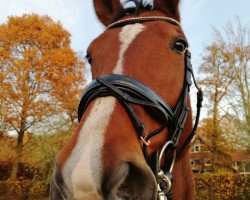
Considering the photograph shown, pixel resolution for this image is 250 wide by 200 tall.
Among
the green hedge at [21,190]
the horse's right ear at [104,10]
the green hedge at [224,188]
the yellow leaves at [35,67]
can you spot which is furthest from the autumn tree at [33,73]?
the horse's right ear at [104,10]

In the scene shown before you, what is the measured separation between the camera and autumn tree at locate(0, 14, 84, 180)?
21.3m

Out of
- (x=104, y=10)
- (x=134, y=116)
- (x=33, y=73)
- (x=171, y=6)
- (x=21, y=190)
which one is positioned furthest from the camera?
(x=33, y=73)

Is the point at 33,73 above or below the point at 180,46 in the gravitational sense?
above

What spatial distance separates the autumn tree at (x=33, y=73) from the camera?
70.0ft

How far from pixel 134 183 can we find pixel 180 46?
143 centimetres

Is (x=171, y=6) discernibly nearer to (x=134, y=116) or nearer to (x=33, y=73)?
(x=134, y=116)

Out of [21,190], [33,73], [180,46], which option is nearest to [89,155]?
[180,46]

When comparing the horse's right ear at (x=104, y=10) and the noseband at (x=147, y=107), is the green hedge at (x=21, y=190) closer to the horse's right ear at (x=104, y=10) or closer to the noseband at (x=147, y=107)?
the horse's right ear at (x=104, y=10)

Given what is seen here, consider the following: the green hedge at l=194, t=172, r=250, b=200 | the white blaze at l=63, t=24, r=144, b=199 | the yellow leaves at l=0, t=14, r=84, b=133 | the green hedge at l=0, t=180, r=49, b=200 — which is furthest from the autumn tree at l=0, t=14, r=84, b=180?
the white blaze at l=63, t=24, r=144, b=199

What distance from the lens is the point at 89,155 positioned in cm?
185

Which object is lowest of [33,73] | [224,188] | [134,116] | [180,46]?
[224,188]

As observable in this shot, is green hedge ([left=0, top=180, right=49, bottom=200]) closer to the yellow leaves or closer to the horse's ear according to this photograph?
the yellow leaves

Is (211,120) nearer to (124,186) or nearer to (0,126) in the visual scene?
(0,126)

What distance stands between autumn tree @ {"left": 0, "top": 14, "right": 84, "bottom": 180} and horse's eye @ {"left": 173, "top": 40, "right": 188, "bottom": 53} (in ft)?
63.1
